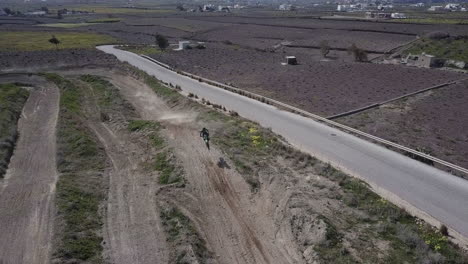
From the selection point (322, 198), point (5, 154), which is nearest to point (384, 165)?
point (322, 198)

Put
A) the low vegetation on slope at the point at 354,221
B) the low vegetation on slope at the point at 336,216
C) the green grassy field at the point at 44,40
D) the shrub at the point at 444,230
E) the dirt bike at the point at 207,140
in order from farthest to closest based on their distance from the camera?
1. the green grassy field at the point at 44,40
2. the dirt bike at the point at 207,140
3. the shrub at the point at 444,230
4. the low vegetation on slope at the point at 336,216
5. the low vegetation on slope at the point at 354,221

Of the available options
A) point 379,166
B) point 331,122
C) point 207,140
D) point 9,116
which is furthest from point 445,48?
point 9,116

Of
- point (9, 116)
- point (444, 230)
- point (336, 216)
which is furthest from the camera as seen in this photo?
point (9, 116)

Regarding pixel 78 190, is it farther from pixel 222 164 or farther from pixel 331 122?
pixel 331 122

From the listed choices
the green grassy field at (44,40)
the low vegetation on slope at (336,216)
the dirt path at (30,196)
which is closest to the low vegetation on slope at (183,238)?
the low vegetation on slope at (336,216)

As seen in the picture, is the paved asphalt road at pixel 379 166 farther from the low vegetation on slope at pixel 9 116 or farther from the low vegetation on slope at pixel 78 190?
the low vegetation on slope at pixel 9 116

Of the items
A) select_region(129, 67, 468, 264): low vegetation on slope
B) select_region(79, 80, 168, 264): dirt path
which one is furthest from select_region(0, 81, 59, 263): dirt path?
select_region(129, 67, 468, 264): low vegetation on slope
